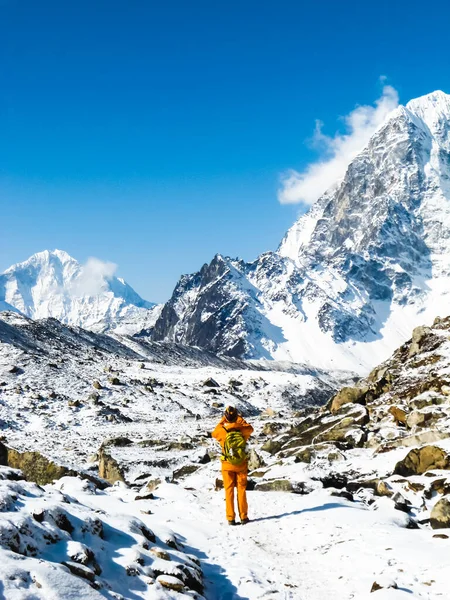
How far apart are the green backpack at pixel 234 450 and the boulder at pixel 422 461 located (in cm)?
653

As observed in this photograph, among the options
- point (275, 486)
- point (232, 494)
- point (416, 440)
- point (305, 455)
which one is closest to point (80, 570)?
point (232, 494)

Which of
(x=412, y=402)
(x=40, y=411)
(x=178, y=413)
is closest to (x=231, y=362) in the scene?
(x=178, y=413)

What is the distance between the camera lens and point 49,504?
28.0ft

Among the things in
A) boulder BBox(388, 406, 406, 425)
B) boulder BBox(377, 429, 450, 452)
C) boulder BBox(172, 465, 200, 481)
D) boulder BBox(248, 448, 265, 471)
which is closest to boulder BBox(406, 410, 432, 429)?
boulder BBox(388, 406, 406, 425)

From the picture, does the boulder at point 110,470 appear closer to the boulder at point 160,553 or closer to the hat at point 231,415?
the hat at point 231,415

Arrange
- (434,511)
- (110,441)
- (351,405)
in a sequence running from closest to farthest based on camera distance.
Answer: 1. (434,511)
2. (351,405)
3. (110,441)

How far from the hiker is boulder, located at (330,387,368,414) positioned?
2097 cm

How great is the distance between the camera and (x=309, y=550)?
10.1 meters

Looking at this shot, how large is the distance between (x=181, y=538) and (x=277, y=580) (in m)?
2.56

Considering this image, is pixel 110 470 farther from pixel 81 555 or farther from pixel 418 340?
pixel 418 340

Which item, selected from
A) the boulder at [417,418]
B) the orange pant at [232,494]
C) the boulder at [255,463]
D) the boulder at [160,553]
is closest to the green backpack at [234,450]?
the orange pant at [232,494]

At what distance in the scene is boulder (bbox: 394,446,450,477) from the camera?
52.0 feet

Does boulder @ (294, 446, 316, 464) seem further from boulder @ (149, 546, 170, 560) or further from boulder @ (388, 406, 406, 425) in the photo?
boulder @ (149, 546, 170, 560)

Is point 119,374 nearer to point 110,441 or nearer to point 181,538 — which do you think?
point 110,441
